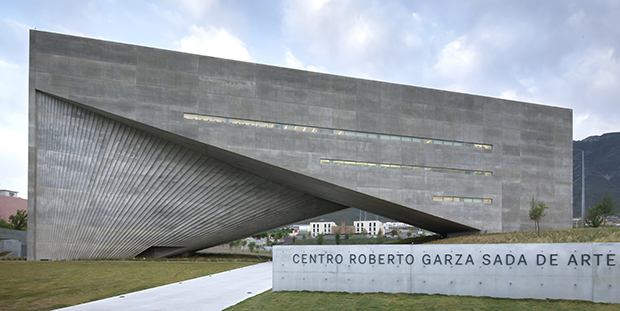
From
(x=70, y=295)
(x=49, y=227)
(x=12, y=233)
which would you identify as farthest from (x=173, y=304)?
(x=12, y=233)

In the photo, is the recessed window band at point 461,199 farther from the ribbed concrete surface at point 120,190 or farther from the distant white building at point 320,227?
the distant white building at point 320,227

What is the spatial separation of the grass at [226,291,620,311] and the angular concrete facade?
41.2ft

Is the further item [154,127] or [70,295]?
[154,127]

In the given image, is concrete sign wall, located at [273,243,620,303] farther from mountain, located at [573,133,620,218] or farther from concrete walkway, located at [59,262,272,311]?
mountain, located at [573,133,620,218]

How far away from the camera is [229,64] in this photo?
21.0m

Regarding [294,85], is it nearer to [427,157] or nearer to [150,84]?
[150,84]

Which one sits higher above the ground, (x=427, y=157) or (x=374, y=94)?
(x=374, y=94)

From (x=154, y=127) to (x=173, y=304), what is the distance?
41.3 ft

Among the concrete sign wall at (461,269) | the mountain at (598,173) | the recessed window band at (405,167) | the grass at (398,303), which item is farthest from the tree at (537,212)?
the mountain at (598,173)

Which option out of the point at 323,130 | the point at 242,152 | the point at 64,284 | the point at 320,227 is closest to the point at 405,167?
the point at 323,130

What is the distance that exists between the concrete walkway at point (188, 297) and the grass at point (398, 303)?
0.87 m

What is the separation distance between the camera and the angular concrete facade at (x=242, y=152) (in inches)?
770

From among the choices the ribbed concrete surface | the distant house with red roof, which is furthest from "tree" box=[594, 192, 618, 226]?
the distant house with red roof

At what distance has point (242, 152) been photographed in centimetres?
2030
